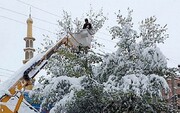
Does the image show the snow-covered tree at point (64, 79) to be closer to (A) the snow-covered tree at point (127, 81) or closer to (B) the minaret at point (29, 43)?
(A) the snow-covered tree at point (127, 81)

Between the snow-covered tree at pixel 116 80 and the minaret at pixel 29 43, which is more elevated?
the minaret at pixel 29 43

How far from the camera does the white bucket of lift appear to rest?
11742 millimetres

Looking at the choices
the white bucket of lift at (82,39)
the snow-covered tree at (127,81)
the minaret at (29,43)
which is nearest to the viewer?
the snow-covered tree at (127,81)

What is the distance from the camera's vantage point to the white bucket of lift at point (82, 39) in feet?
38.5

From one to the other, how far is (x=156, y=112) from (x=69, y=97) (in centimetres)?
214

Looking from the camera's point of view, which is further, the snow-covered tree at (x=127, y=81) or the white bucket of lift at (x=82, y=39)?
the white bucket of lift at (x=82, y=39)

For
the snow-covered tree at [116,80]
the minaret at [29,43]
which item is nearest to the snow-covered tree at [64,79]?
the snow-covered tree at [116,80]

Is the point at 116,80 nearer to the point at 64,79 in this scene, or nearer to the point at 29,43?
the point at 64,79

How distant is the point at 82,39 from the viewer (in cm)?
1211

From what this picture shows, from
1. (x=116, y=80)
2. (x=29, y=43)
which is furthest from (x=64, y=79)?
(x=29, y=43)

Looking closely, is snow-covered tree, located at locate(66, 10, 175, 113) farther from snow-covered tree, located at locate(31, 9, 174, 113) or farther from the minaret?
the minaret

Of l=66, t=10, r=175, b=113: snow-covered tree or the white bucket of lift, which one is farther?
the white bucket of lift

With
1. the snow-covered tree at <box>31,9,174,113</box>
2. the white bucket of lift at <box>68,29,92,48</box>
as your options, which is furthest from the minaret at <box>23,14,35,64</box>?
the snow-covered tree at <box>31,9,174,113</box>

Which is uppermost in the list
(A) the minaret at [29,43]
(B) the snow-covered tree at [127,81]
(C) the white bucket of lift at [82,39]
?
(A) the minaret at [29,43]
